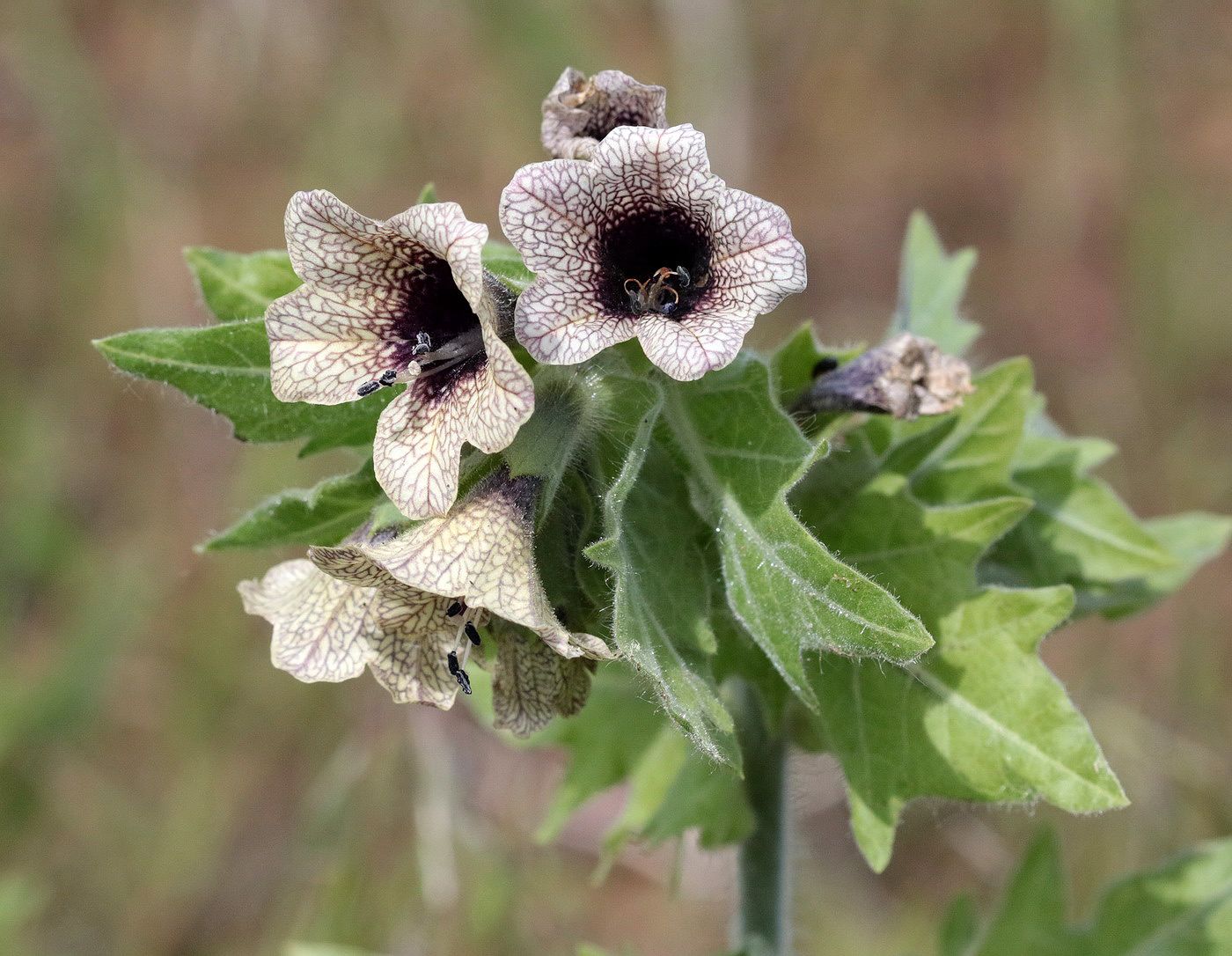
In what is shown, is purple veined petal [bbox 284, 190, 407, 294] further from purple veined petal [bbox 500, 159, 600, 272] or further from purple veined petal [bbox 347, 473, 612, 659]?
purple veined petal [bbox 347, 473, 612, 659]

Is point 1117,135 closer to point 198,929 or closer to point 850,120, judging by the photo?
point 850,120

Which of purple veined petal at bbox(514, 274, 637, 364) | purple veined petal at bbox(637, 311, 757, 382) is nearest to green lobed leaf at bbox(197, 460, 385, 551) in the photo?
purple veined petal at bbox(514, 274, 637, 364)

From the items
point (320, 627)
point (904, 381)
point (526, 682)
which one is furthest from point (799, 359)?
point (320, 627)

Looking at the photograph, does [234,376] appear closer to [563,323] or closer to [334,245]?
[334,245]

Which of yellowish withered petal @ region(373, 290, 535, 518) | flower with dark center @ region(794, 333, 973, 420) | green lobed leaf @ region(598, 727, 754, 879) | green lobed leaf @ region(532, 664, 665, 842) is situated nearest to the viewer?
yellowish withered petal @ region(373, 290, 535, 518)

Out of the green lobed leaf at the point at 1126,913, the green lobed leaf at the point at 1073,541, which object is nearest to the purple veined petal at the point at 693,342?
the green lobed leaf at the point at 1073,541

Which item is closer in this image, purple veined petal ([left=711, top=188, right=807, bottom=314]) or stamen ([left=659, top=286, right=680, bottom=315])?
purple veined petal ([left=711, top=188, right=807, bottom=314])

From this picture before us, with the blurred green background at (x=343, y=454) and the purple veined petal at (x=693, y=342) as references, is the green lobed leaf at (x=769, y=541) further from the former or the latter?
the blurred green background at (x=343, y=454)
